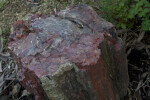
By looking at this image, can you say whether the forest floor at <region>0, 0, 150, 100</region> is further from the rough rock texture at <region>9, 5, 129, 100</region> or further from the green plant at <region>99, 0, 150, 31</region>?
the rough rock texture at <region>9, 5, 129, 100</region>

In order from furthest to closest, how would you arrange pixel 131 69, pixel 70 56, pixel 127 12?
pixel 131 69
pixel 127 12
pixel 70 56

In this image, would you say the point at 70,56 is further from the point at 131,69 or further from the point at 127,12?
the point at 131,69

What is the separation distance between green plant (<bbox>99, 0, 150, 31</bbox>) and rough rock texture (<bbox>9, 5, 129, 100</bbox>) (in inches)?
17.6

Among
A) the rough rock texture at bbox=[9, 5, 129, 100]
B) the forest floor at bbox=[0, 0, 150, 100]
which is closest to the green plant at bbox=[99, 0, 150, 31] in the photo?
the forest floor at bbox=[0, 0, 150, 100]

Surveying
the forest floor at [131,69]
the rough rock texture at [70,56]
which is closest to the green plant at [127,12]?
the forest floor at [131,69]

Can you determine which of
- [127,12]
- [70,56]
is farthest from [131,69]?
[70,56]

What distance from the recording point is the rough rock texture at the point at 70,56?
65.0 inches

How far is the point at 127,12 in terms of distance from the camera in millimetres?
2564

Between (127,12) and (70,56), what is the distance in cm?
116

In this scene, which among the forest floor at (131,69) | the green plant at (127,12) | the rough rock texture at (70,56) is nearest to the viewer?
the rough rock texture at (70,56)

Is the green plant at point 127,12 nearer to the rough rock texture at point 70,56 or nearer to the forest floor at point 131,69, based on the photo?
the forest floor at point 131,69

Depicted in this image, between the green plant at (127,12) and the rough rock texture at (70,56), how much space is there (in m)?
0.45

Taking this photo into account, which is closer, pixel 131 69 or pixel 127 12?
pixel 127 12

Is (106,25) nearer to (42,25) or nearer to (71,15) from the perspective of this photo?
(71,15)
